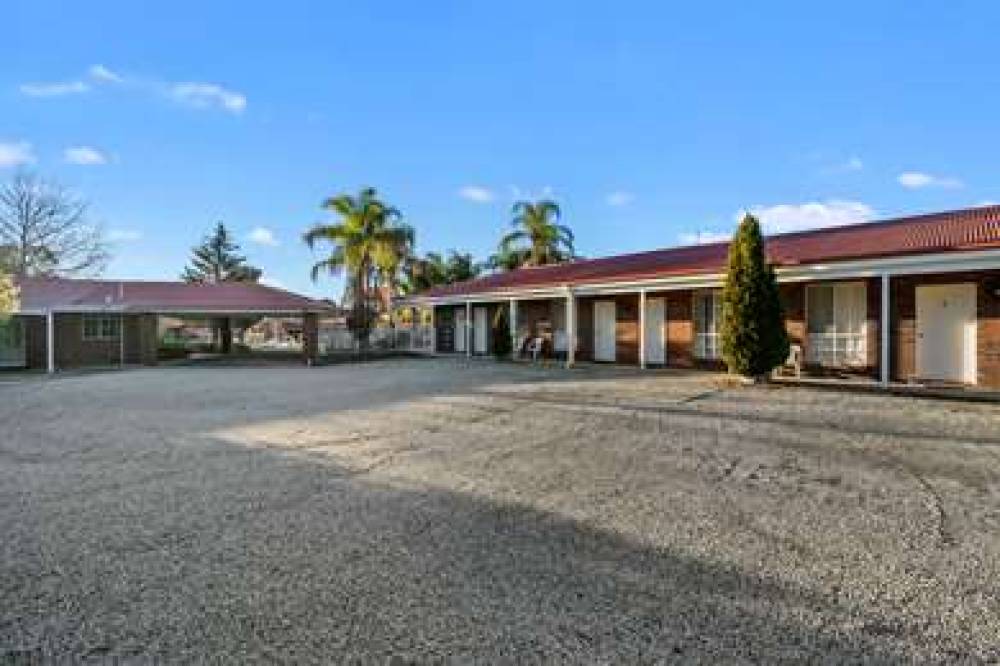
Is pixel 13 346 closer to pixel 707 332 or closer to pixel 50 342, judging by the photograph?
pixel 50 342

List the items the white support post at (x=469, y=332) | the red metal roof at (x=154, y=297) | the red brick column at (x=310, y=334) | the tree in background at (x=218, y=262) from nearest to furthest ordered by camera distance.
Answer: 1. the red metal roof at (x=154, y=297)
2. the white support post at (x=469, y=332)
3. the red brick column at (x=310, y=334)
4. the tree in background at (x=218, y=262)

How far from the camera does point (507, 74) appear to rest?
19344mm

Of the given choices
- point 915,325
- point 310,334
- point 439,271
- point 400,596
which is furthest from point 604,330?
point 439,271

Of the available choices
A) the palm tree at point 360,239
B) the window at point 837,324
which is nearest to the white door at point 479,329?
the palm tree at point 360,239

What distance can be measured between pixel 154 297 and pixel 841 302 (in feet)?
87.4

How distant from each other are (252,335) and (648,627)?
203ft

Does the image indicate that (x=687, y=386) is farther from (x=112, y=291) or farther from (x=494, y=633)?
(x=112, y=291)

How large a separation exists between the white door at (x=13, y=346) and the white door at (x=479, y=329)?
18.0m

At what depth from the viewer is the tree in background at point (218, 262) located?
7100 centimetres

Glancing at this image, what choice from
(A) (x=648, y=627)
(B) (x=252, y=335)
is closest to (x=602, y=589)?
(A) (x=648, y=627)

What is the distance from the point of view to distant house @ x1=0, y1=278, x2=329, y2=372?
25.1 metres

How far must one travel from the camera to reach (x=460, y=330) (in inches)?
1123

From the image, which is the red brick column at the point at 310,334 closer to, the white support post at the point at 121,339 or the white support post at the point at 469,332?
the white support post at the point at 469,332

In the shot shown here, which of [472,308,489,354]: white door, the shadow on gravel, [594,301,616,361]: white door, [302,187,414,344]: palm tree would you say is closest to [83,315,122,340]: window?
[302,187,414,344]: palm tree
